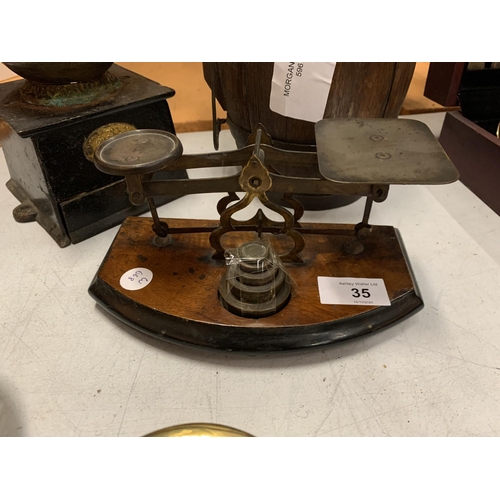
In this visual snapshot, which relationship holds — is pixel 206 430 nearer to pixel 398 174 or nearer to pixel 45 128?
pixel 398 174

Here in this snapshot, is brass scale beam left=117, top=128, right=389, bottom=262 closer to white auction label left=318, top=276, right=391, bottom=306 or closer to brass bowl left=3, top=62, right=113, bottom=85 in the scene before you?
white auction label left=318, top=276, right=391, bottom=306

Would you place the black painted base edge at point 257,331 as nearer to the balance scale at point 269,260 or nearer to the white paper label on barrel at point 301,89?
the balance scale at point 269,260

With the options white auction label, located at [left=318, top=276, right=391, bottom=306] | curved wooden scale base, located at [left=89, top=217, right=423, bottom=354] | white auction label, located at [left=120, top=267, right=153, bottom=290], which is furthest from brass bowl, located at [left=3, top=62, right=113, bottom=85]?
white auction label, located at [left=318, top=276, right=391, bottom=306]

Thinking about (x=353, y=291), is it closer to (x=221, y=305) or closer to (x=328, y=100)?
(x=221, y=305)

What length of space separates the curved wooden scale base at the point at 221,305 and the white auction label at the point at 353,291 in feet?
0.04

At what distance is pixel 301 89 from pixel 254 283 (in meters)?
0.60

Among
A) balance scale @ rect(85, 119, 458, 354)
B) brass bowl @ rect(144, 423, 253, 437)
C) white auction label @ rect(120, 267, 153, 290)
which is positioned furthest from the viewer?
white auction label @ rect(120, 267, 153, 290)

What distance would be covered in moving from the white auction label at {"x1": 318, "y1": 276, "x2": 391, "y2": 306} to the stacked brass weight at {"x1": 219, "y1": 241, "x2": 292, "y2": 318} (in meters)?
0.11

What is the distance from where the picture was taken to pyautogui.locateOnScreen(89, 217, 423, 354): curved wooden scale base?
1059 mm

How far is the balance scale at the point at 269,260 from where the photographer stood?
1020mm

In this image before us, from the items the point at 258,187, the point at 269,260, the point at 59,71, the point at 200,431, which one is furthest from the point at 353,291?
the point at 59,71

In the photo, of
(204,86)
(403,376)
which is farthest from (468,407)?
(204,86)

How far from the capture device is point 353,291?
1138mm

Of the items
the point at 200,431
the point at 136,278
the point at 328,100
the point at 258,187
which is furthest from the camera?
the point at 328,100
